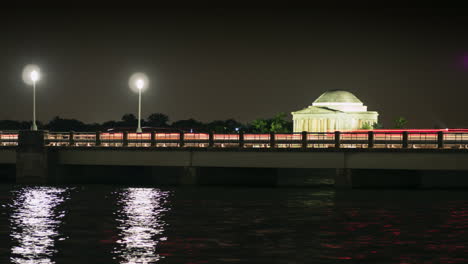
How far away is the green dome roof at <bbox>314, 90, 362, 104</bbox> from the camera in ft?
488

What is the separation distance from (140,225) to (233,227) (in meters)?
3.73

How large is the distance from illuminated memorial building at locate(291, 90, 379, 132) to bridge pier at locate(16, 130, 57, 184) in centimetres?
8287

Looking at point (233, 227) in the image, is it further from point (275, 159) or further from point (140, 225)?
point (275, 159)

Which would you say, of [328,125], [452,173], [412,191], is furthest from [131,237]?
[328,125]

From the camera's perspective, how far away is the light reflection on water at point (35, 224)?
2855 centimetres

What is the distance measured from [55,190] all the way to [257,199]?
1374 centimetres

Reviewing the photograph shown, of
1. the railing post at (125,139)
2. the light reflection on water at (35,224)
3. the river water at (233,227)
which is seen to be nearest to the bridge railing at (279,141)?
the railing post at (125,139)

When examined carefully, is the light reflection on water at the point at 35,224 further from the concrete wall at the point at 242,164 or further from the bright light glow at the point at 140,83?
the bright light glow at the point at 140,83

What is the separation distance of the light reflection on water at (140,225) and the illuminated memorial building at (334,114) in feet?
293

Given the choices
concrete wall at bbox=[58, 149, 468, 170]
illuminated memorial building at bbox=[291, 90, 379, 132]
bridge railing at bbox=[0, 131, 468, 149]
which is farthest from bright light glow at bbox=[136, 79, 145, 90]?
illuminated memorial building at bbox=[291, 90, 379, 132]

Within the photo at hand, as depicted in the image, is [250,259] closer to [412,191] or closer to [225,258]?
[225,258]

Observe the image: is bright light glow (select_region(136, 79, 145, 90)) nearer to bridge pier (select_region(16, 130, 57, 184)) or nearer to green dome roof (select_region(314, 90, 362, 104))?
bridge pier (select_region(16, 130, 57, 184))

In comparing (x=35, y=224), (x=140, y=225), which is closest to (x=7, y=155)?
(x=35, y=224)

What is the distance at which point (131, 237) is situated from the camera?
107 ft
